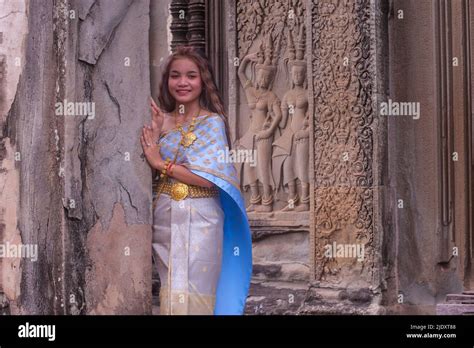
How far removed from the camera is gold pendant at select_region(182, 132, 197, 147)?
23.8 feet

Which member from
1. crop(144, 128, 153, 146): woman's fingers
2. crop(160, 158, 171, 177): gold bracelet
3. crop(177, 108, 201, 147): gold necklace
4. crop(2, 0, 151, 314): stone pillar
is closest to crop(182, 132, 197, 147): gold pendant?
crop(177, 108, 201, 147): gold necklace

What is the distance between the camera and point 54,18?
5750mm

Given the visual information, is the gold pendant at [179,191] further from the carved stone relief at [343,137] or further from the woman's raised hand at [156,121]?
the carved stone relief at [343,137]

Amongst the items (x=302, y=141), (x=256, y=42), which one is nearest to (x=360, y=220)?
(x=302, y=141)

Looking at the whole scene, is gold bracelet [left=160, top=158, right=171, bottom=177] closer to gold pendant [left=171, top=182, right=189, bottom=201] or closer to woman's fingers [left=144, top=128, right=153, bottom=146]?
gold pendant [left=171, top=182, right=189, bottom=201]

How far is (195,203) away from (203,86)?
0.71m

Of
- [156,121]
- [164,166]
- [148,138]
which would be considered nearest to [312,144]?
Answer: [164,166]

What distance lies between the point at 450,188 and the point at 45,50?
5106 millimetres

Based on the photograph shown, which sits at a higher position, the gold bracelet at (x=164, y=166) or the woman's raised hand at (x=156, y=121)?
the woman's raised hand at (x=156, y=121)

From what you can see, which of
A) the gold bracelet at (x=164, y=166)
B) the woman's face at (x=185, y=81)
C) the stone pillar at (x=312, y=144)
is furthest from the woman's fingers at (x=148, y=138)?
the stone pillar at (x=312, y=144)

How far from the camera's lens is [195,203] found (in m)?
7.16

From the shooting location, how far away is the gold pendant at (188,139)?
7.26 metres

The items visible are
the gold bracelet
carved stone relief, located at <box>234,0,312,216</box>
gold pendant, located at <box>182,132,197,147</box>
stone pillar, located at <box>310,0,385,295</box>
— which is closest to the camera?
the gold bracelet
